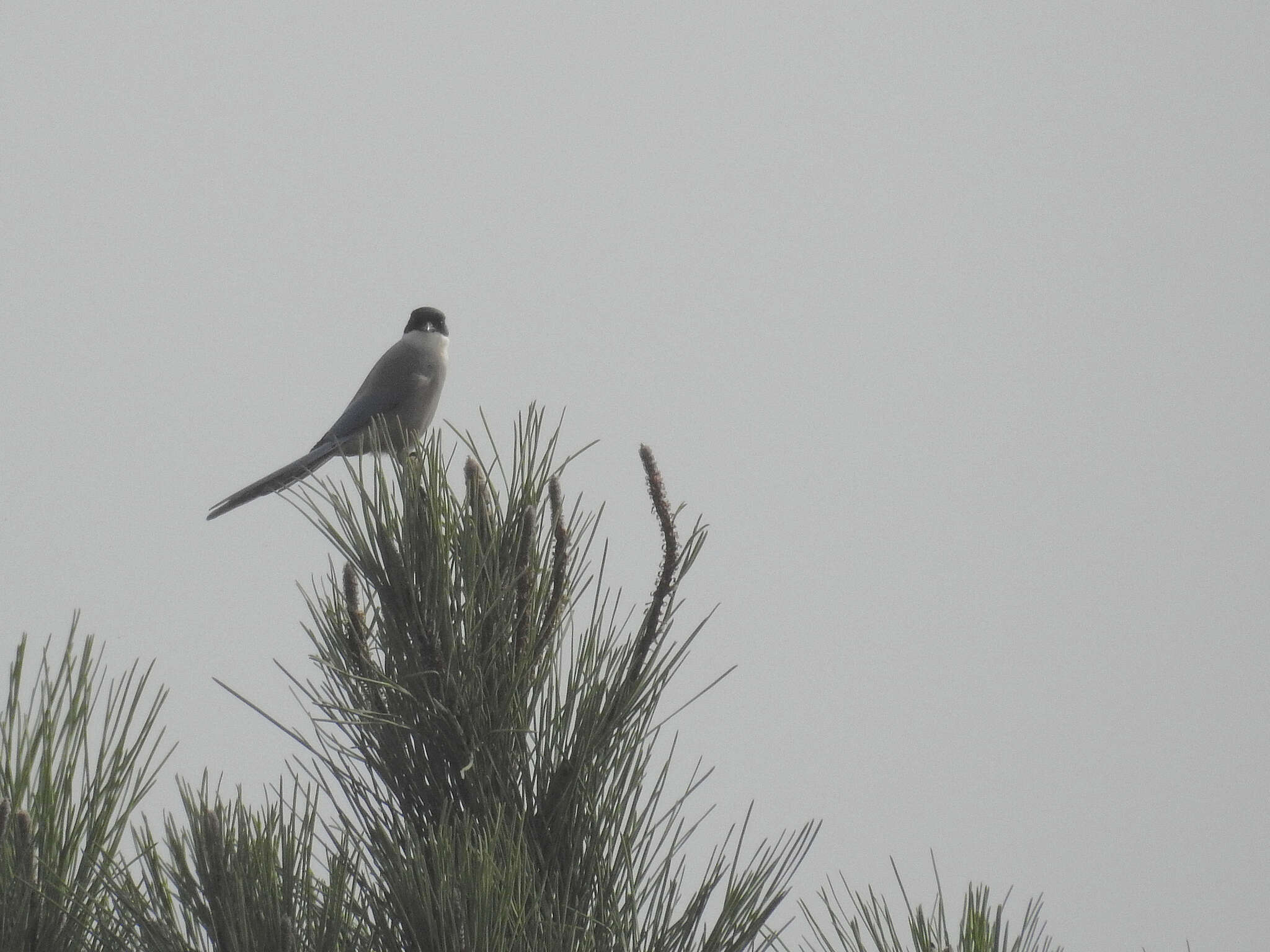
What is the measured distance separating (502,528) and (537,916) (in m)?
0.48

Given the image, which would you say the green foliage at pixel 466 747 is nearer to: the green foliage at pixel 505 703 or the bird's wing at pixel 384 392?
the green foliage at pixel 505 703

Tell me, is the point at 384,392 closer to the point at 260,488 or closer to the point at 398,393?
the point at 398,393

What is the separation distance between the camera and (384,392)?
3.83 metres

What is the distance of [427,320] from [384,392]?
89 cm

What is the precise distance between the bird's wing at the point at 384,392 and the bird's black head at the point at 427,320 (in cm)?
73

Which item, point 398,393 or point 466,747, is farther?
point 398,393

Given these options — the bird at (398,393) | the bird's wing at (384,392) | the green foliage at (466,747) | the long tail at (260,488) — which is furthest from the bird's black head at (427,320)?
the green foliage at (466,747)

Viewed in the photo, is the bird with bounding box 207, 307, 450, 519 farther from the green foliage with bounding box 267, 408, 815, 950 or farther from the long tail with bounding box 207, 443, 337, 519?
the green foliage with bounding box 267, 408, 815, 950

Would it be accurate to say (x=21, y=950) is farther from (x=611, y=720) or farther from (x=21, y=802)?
(x=611, y=720)

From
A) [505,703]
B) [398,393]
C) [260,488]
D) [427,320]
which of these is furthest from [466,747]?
[427,320]

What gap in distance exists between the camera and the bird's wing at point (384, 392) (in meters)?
3.81

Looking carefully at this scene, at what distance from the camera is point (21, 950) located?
1.32 meters

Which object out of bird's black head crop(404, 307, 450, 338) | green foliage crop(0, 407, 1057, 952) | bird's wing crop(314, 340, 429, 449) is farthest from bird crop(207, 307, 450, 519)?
green foliage crop(0, 407, 1057, 952)

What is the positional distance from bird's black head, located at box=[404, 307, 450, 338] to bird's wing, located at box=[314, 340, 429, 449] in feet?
2.40
